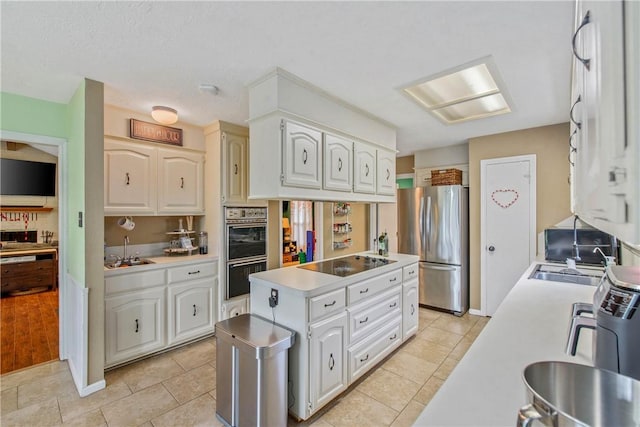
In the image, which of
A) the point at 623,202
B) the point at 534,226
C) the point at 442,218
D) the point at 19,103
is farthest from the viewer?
the point at 442,218

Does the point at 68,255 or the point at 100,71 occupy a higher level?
the point at 100,71

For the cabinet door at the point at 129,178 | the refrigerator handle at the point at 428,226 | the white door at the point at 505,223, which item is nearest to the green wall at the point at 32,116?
the cabinet door at the point at 129,178

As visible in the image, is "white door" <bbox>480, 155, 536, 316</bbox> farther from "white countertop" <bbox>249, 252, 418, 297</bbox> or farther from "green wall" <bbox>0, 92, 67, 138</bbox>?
"green wall" <bbox>0, 92, 67, 138</bbox>

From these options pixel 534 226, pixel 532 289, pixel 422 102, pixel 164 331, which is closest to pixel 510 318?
pixel 532 289

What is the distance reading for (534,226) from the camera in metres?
3.45

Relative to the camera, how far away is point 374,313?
2533 millimetres

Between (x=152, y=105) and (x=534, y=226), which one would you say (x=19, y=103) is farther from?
(x=534, y=226)

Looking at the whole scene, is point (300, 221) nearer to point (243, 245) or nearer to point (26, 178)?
point (243, 245)

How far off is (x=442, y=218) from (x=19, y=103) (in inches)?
178

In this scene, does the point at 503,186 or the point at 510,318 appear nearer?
the point at 510,318

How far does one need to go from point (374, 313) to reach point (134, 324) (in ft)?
7.11

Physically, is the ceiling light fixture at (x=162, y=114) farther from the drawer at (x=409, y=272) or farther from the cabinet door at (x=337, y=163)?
the drawer at (x=409, y=272)

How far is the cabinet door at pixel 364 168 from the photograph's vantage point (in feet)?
9.42

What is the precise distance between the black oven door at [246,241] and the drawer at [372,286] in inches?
60.6
